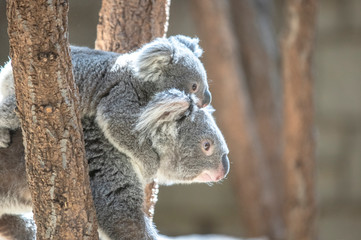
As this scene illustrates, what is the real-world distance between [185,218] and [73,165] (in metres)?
5.75

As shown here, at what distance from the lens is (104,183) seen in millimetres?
2072

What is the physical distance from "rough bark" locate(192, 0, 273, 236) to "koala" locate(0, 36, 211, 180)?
3.14 meters

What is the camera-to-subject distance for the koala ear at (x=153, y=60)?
217 cm

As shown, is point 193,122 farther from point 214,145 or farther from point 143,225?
point 143,225

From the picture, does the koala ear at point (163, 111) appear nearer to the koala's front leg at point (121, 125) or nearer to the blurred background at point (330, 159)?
the koala's front leg at point (121, 125)

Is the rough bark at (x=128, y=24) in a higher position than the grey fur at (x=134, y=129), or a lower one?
higher

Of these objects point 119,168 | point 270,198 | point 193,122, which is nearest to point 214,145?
point 193,122

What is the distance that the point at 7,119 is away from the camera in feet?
6.77

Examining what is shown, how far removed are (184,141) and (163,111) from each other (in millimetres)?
237

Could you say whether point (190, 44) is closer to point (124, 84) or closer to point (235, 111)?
point (124, 84)

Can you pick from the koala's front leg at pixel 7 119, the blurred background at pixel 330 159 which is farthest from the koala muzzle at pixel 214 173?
the blurred background at pixel 330 159

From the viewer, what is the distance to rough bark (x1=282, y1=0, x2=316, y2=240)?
454 centimetres

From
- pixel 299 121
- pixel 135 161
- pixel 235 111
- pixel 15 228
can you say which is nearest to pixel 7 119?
pixel 135 161

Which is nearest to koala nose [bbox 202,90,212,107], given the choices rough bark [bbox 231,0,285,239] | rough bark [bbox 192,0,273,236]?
rough bark [bbox 192,0,273,236]
